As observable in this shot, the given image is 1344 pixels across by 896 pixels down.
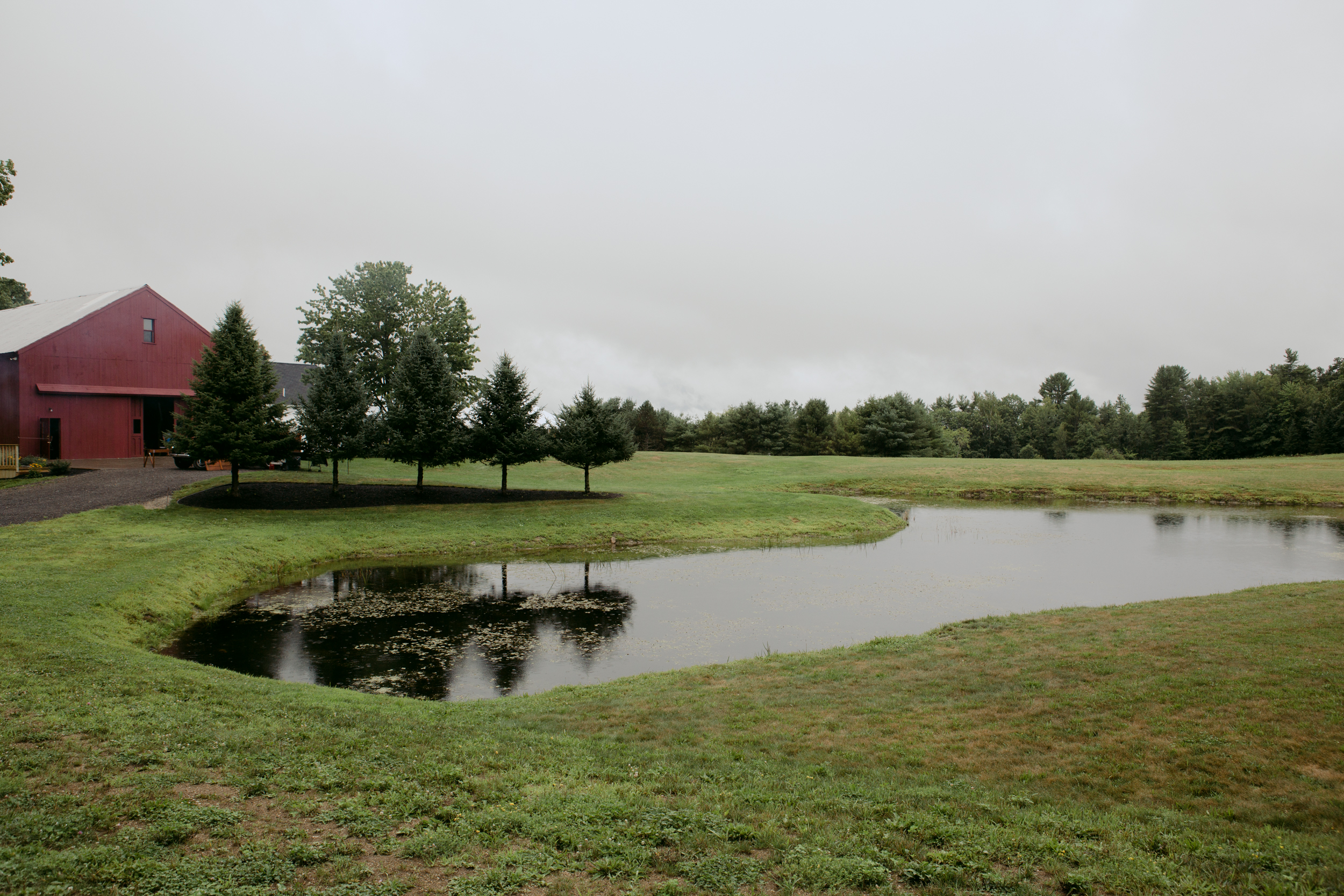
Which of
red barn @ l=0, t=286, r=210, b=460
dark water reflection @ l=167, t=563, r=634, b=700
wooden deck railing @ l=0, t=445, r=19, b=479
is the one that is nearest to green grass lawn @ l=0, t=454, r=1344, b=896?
dark water reflection @ l=167, t=563, r=634, b=700

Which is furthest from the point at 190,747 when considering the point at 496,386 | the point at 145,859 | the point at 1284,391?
the point at 1284,391

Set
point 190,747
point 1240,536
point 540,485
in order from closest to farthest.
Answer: point 190,747
point 1240,536
point 540,485

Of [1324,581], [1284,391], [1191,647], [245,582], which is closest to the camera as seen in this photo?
[1191,647]

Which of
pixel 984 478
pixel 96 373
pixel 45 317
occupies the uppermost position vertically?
pixel 45 317

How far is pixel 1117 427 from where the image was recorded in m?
103

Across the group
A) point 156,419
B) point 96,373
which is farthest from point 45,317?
point 156,419

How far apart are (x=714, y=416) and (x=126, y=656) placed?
79958 mm

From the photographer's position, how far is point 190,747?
6.56m

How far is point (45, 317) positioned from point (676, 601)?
41.2 m

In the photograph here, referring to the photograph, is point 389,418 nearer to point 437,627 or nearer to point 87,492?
point 87,492

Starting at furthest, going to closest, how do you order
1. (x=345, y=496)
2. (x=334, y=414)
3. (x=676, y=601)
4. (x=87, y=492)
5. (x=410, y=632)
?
(x=334, y=414), (x=345, y=496), (x=87, y=492), (x=676, y=601), (x=410, y=632)

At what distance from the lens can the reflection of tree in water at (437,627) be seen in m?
11.8

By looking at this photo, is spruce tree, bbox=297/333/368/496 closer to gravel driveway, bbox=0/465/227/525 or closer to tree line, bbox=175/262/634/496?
tree line, bbox=175/262/634/496

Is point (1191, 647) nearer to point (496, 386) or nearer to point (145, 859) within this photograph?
point (145, 859)
